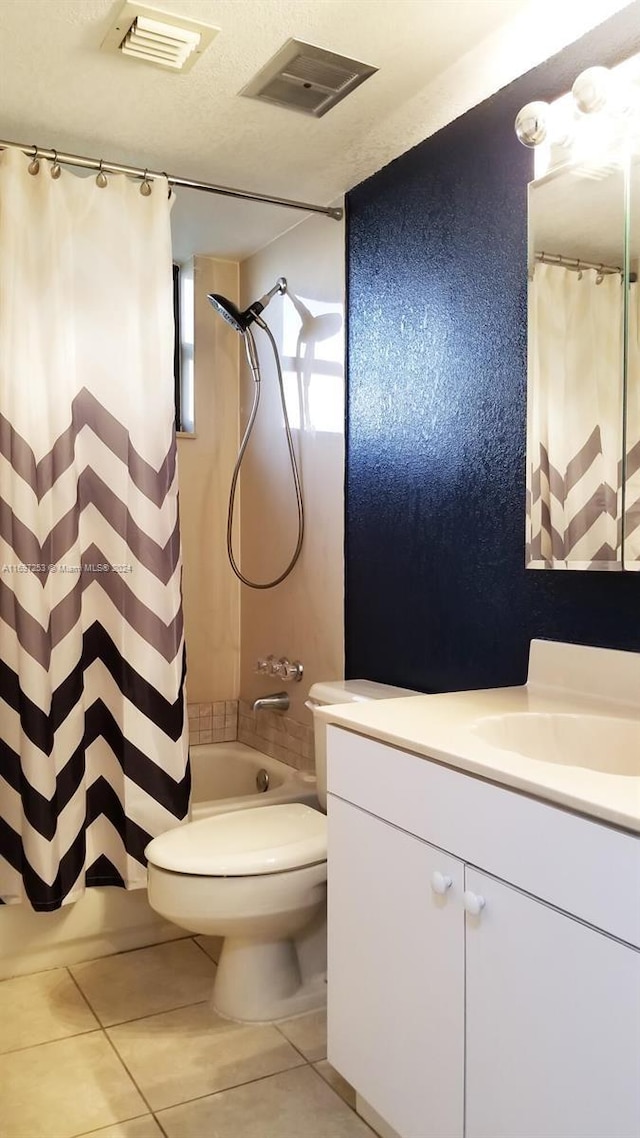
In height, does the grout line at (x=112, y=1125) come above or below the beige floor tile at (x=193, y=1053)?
above

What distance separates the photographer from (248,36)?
6.06 ft

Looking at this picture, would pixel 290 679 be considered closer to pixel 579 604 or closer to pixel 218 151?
pixel 579 604

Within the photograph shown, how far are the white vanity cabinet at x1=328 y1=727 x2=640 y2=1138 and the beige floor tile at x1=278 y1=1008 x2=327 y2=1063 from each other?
1.04 feet

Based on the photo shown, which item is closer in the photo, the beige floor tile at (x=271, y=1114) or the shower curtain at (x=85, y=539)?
the beige floor tile at (x=271, y=1114)

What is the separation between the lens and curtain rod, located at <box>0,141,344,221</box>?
221 centimetres

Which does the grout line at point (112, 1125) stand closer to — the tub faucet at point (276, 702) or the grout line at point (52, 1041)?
the grout line at point (52, 1041)

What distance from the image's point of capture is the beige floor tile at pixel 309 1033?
6.41ft

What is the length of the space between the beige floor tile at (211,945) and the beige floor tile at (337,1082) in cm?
56

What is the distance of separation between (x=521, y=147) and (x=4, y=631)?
5.53 feet

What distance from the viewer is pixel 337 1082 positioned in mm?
1840

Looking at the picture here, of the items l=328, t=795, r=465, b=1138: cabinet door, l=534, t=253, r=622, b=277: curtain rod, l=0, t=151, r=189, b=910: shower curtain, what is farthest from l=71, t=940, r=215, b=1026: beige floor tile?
l=534, t=253, r=622, b=277: curtain rod

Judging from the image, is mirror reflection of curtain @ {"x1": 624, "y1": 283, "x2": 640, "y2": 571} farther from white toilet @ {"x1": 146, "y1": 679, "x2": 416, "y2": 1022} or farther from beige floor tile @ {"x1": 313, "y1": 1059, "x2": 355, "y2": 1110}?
beige floor tile @ {"x1": 313, "y1": 1059, "x2": 355, "y2": 1110}

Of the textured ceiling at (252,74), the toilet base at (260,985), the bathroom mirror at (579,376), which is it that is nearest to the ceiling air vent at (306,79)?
the textured ceiling at (252,74)

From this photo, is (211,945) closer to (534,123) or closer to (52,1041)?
(52,1041)
